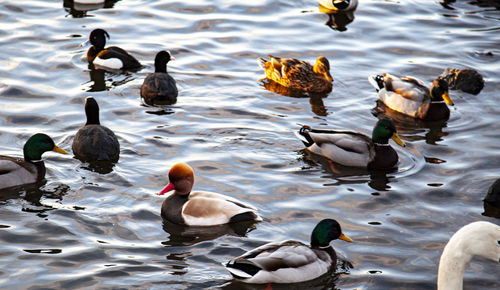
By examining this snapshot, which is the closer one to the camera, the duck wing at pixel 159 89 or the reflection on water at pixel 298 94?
the duck wing at pixel 159 89

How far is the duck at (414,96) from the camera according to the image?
13477 mm

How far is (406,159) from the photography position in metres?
12.1

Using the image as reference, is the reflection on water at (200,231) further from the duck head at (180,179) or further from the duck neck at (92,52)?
the duck neck at (92,52)

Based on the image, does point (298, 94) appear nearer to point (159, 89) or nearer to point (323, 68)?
point (323, 68)

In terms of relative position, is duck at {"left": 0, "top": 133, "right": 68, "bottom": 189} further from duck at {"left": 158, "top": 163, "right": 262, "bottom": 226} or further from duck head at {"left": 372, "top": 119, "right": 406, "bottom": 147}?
duck head at {"left": 372, "top": 119, "right": 406, "bottom": 147}

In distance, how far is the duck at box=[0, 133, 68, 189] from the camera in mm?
10820

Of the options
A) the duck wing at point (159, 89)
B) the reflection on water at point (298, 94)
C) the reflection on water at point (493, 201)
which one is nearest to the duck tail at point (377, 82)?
the reflection on water at point (298, 94)

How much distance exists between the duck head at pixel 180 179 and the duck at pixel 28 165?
2210mm

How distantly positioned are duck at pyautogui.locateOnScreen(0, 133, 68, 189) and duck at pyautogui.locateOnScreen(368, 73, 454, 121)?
6.23m

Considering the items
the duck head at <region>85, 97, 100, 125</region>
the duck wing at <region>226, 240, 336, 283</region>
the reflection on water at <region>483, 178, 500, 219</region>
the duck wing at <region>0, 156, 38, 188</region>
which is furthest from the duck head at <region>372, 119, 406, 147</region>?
the duck wing at <region>0, 156, 38, 188</region>

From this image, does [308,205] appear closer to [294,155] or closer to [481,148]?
[294,155]

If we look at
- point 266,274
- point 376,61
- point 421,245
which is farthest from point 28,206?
point 376,61

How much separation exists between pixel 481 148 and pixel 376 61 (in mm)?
4384

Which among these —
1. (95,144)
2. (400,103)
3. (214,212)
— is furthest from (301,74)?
(214,212)
